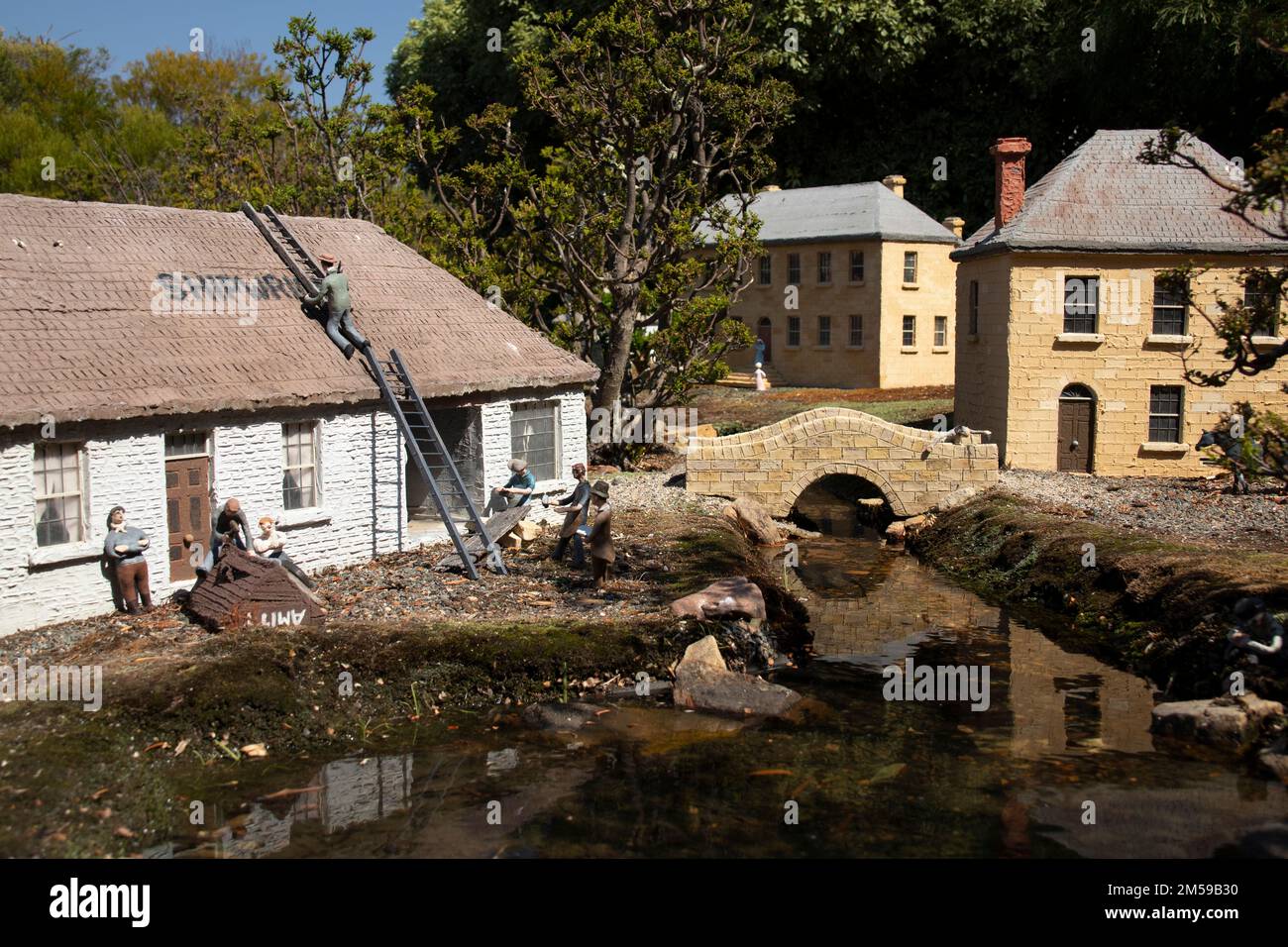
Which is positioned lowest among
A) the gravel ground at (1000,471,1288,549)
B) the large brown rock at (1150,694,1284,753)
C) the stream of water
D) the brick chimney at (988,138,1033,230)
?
the stream of water

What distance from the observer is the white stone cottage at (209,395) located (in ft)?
56.6

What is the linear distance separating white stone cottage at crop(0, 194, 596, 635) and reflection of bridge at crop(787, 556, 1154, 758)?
22.1 ft

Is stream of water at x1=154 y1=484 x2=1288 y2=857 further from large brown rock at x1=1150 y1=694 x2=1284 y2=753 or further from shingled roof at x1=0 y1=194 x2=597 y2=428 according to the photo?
shingled roof at x1=0 y1=194 x2=597 y2=428

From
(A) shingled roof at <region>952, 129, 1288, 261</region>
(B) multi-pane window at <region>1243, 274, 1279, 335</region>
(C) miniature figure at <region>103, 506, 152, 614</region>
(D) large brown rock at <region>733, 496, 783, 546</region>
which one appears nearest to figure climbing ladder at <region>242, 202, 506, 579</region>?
(C) miniature figure at <region>103, 506, 152, 614</region>

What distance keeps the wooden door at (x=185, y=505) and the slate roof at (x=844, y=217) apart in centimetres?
3067

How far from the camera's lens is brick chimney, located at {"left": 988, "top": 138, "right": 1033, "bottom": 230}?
34.5m

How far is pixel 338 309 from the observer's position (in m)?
21.9

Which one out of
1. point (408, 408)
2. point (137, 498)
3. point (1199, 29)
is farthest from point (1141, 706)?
point (1199, 29)

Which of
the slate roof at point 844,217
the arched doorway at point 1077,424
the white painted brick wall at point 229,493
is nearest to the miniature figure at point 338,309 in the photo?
the white painted brick wall at point 229,493

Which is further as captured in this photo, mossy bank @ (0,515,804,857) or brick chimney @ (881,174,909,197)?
brick chimney @ (881,174,909,197)

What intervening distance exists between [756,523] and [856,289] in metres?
21.4

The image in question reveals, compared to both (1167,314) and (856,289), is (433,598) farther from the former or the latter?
(856,289)

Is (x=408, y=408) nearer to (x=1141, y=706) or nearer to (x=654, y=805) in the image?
(x=654, y=805)
